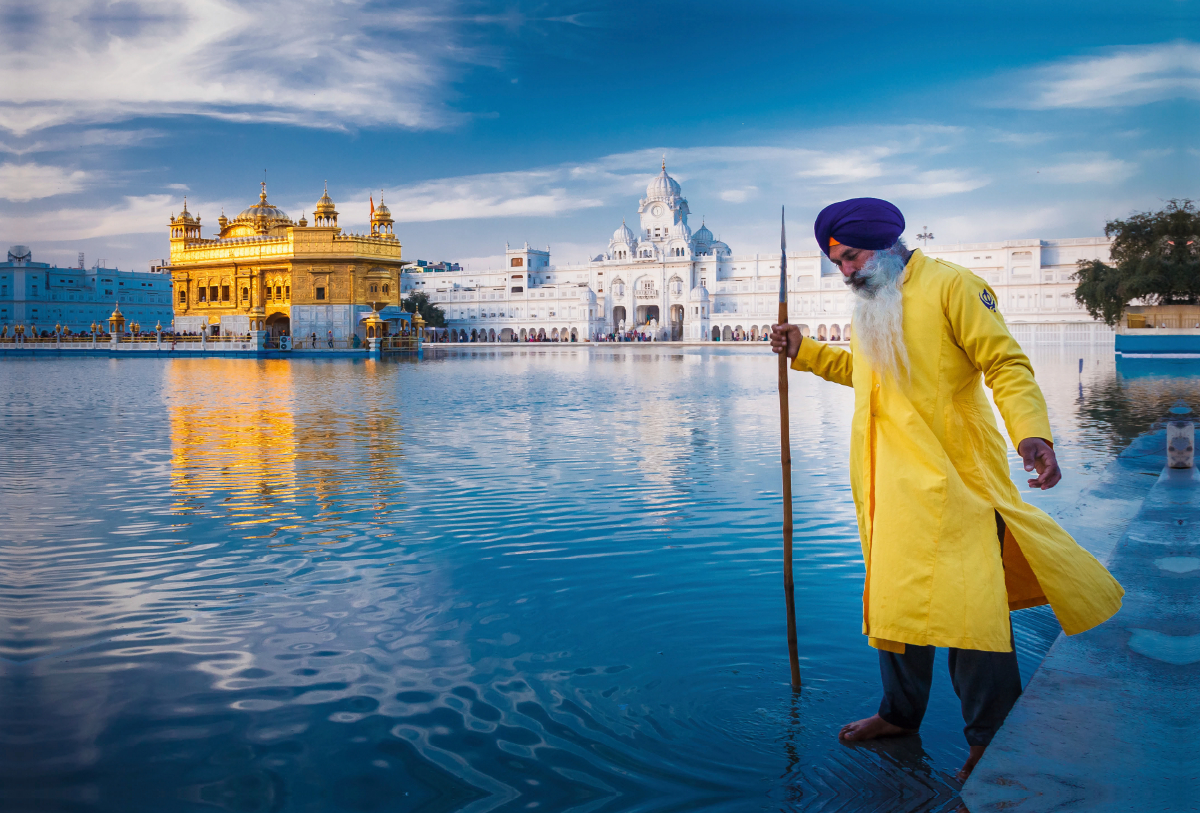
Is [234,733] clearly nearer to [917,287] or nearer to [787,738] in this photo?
[787,738]

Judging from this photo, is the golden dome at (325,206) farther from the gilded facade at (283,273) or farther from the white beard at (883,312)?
the white beard at (883,312)

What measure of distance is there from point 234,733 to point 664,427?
8.46 metres

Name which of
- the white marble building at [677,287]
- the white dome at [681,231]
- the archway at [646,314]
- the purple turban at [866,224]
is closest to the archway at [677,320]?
the white marble building at [677,287]

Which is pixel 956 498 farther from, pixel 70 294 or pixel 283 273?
pixel 70 294

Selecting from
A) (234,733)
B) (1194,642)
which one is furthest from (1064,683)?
(234,733)

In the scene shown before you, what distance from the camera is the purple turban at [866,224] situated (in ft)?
8.39

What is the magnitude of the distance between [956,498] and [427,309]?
3170 inches

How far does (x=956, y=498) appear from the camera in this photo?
2354 mm

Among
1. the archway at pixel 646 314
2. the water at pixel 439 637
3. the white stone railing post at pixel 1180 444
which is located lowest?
the water at pixel 439 637

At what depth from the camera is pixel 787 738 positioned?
2.79 metres

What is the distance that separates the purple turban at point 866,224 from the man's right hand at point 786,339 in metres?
0.27

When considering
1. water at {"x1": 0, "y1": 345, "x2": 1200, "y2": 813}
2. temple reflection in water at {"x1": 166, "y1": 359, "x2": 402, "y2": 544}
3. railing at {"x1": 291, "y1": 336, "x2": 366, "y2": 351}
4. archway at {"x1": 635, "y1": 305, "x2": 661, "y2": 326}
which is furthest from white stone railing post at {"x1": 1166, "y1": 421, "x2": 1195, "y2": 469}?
archway at {"x1": 635, "y1": 305, "x2": 661, "y2": 326}

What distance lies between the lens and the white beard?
242 centimetres

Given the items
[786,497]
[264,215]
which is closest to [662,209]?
[264,215]
